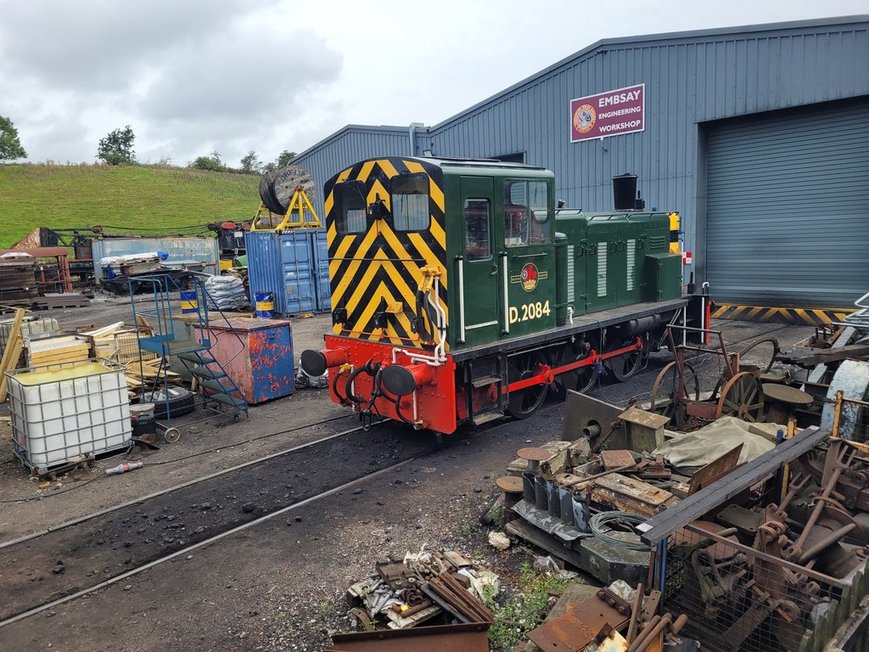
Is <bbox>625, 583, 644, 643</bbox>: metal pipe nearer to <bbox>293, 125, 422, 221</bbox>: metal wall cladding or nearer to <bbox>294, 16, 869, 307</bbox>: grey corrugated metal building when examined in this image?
<bbox>294, 16, 869, 307</bbox>: grey corrugated metal building

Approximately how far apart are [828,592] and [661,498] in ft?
3.98

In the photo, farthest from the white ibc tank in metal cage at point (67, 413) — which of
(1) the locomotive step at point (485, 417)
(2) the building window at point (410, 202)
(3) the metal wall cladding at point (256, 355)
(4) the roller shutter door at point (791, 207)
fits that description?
(4) the roller shutter door at point (791, 207)

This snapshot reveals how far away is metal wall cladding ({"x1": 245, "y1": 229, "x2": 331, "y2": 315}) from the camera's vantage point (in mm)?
17094

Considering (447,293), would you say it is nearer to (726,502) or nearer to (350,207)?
(350,207)

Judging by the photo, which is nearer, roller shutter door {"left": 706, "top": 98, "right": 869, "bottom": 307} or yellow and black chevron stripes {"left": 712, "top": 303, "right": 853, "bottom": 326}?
roller shutter door {"left": 706, "top": 98, "right": 869, "bottom": 307}

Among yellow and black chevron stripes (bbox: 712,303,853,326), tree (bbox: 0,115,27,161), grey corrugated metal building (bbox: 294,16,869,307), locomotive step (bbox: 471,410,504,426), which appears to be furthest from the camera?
tree (bbox: 0,115,27,161)

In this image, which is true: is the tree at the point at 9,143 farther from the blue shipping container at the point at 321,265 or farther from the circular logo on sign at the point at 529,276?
the circular logo on sign at the point at 529,276

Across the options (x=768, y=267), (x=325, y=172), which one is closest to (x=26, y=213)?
(x=325, y=172)

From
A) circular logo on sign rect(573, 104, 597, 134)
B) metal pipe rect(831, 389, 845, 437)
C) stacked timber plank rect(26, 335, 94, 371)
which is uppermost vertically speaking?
circular logo on sign rect(573, 104, 597, 134)

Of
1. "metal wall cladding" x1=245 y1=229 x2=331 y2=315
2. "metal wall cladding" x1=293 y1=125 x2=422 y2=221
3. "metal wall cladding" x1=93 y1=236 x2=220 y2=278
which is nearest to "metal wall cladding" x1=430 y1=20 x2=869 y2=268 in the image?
"metal wall cladding" x1=293 y1=125 x2=422 y2=221

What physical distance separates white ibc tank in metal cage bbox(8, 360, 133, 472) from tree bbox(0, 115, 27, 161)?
197 ft

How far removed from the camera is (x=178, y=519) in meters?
5.57

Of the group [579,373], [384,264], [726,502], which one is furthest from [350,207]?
[726,502]

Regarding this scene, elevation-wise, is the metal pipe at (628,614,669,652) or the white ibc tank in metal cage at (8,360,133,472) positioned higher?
the white ibc tank in metal cage at (8,360,133,472)
